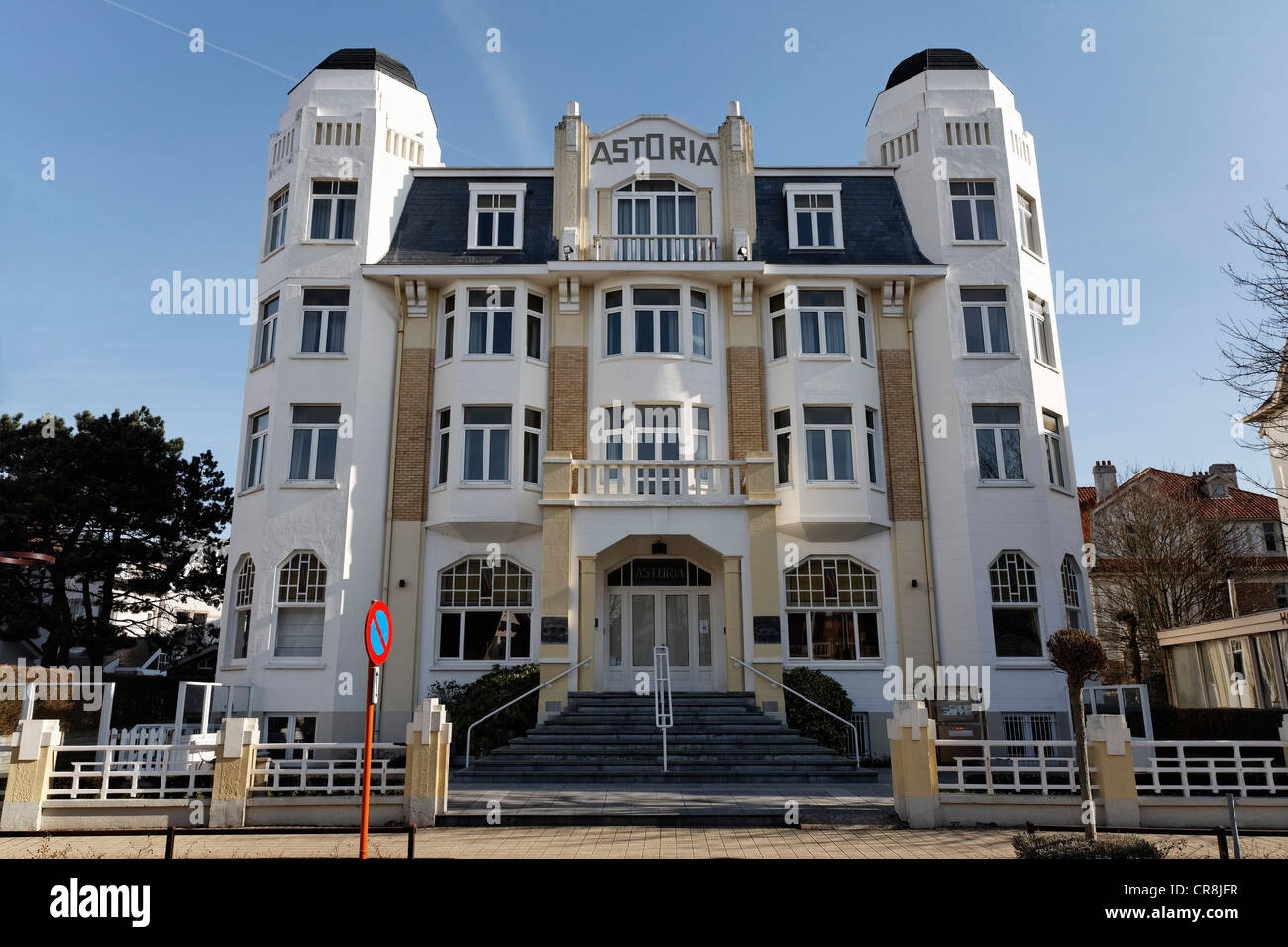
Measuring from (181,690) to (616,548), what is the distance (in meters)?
8.90

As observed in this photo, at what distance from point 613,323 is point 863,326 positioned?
6.12 m

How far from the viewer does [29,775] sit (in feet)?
36.6

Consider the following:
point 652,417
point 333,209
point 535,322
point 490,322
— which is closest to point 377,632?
point 652,417

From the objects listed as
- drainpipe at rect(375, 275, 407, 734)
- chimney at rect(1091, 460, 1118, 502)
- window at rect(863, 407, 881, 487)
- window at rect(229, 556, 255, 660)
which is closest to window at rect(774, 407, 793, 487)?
window at rect(863, 407, 881, 487)

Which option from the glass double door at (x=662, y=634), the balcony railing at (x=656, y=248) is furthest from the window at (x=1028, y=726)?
the balcony railing at (x=656, y=248)

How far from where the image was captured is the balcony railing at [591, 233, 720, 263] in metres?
21.3

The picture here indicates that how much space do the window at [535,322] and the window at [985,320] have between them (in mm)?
10226

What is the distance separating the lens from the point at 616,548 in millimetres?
19719

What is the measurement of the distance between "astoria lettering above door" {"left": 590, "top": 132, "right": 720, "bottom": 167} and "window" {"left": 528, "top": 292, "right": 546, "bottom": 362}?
3914 millimetres

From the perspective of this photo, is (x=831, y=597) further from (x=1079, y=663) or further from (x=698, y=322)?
(x=1079, y=663)

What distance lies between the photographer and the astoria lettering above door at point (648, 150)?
22.2m

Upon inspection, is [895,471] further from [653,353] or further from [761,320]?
[653,353]
